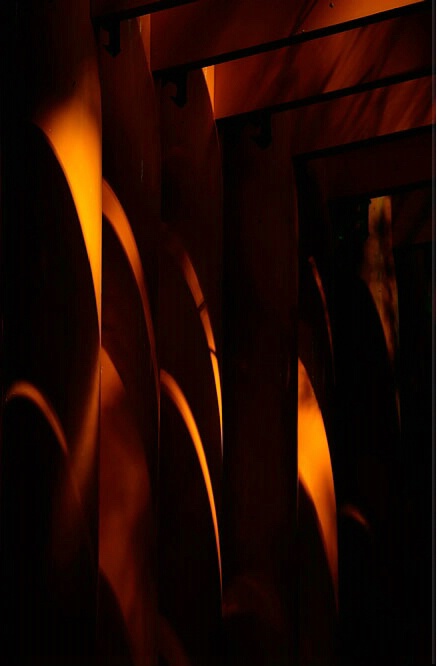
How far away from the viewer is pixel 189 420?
1098cm

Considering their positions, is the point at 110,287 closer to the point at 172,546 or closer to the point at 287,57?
the point at 172,546

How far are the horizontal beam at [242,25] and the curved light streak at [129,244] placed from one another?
5.04 ft

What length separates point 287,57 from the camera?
11.5m

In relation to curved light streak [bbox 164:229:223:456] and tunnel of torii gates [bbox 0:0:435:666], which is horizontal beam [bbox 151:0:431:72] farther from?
curved light streak [bbox 164:229:223:456]

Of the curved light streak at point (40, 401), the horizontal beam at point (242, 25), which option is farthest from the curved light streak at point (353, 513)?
the curved light streak at point (40, 401)

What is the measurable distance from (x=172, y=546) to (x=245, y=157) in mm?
4066

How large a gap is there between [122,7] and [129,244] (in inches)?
68.5

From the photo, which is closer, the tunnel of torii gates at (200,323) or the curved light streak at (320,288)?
the tunnel of torii gates at (200,323)

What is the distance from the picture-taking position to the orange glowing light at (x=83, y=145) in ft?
26.8

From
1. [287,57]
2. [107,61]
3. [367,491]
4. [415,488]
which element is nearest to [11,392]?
[107,61]

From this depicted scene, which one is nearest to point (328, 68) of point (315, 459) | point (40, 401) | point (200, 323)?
point (200, 323)

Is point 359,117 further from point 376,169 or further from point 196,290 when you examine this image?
point 196,290

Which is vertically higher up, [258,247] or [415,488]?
[258,247]

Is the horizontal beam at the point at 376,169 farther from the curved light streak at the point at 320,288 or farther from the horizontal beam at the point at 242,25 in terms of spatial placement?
the horizontal beam at the point at 242,25
